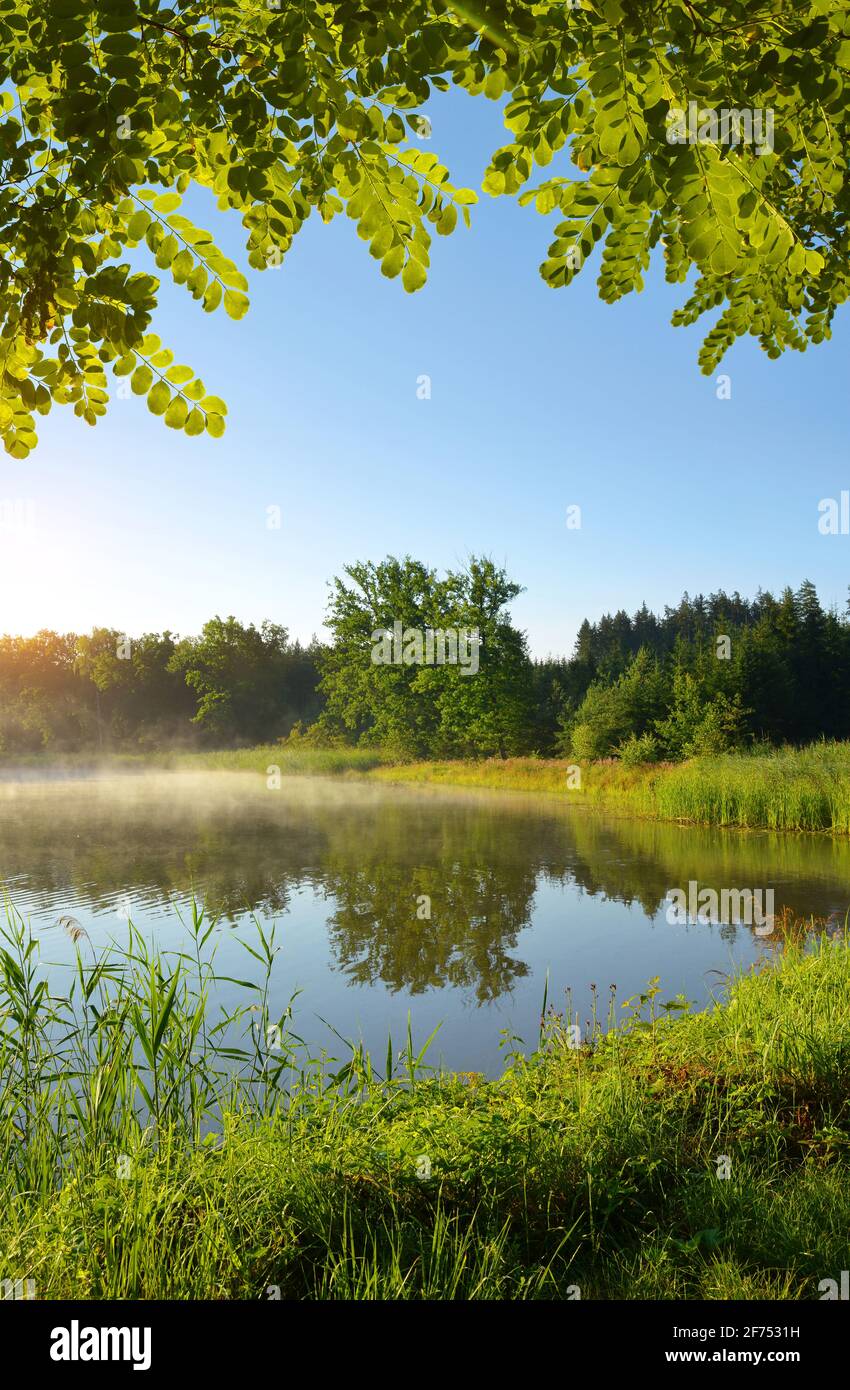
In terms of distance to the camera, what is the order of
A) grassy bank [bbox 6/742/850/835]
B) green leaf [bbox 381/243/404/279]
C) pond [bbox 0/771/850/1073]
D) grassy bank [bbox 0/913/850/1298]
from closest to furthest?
green leaf [bbox 381/243/404/279], grassy bank [bbox 0/913/850/1298], pond [bbox 0/771/850/1073], grassy bank [bbox 6/742/850/835]

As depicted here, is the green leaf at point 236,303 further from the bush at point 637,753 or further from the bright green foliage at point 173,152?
the bush at point 637,753

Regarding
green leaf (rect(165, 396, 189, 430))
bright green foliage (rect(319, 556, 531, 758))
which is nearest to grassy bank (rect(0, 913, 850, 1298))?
green leaf (rect(165, 396, 189, 430))

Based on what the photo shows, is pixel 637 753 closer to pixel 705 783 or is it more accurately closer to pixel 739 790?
pixel 705 783

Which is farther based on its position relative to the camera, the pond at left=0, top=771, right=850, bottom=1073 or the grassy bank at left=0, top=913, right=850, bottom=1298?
the pond at left=0, top=771, right=850, bottom=1073

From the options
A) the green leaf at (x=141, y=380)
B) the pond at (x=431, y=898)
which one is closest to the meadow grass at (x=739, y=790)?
the pond at (x=431, y=898)

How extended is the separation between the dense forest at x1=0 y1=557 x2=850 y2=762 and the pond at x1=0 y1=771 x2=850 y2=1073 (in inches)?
379

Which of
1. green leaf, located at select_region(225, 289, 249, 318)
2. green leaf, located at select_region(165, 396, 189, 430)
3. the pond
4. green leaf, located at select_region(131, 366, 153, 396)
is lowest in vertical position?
the pond

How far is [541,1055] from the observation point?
15.4 ft

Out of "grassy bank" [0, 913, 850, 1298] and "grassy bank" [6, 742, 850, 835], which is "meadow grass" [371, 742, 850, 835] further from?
"grassy bank" [0, 913, 850, 1298]

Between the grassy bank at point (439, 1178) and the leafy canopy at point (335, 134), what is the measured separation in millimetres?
2534

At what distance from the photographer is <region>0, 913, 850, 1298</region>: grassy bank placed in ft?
8.14

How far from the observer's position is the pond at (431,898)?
22.2ft

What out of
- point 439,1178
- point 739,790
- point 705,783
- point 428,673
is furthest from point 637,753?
point 439,1178
